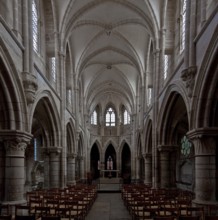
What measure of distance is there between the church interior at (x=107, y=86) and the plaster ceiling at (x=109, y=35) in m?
0.09

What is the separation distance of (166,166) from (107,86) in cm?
2662

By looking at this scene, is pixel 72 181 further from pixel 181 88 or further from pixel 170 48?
pixel 181 88

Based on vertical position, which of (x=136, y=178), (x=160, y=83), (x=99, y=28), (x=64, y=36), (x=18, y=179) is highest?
(x=99, y=28)

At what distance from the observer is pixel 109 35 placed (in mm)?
30859

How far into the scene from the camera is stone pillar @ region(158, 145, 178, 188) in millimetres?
21812

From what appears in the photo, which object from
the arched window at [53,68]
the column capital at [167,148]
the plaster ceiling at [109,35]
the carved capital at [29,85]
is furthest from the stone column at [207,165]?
the arched window at [53,68]

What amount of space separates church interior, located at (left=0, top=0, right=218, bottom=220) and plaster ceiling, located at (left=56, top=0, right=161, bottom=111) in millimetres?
91

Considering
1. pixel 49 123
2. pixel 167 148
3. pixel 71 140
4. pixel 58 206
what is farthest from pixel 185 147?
pixel 58 206

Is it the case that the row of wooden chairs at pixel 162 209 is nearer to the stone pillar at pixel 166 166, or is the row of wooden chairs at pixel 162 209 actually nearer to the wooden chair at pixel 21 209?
the wooden chair at pixel 21 209

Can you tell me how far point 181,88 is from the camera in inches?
651

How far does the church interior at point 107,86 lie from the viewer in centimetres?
1298

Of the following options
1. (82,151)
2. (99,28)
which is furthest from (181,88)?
(82,151)

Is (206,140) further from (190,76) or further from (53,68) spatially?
(53,68)

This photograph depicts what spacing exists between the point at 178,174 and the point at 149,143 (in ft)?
19.0
